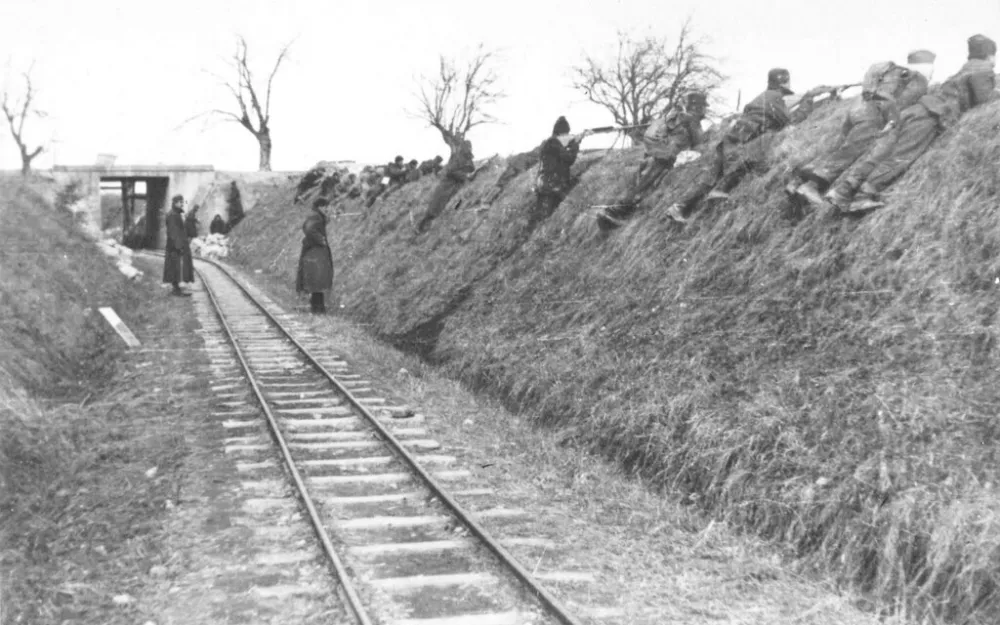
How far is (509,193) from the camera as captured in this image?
18.0m

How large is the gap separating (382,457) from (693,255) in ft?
13.7

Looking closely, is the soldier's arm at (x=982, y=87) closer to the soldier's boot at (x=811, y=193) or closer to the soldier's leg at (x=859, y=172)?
the soldier's leg at (x=859, y=172)

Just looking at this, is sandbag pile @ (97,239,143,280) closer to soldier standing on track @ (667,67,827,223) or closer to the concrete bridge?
the concrete bridge

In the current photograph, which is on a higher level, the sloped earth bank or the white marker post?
the white marker post

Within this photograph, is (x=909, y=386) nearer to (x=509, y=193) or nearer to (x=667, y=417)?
(x=667, y=417)

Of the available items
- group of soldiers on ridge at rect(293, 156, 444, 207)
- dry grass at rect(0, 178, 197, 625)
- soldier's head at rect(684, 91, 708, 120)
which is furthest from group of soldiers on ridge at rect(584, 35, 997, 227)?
group of soldiers on ridge at rect(293, 156, 444, 207)

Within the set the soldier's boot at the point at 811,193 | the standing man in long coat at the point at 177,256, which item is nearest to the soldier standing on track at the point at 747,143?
the soldier's boot at the point at 811,193

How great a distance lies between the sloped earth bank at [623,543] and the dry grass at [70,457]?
48 centimetres

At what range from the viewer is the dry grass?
580 cm

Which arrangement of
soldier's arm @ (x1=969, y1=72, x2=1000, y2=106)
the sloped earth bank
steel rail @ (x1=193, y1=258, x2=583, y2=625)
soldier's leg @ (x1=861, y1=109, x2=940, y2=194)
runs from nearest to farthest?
steel rail @ (x1=193, y1=258, x2=583, y2=625) → the sloped earth bank → soldier's leg @ (x1=861, y1=109, x2=940, y2=194) → soldier's arm @ (x1=969, y1=72, x2=1000, y2=106)

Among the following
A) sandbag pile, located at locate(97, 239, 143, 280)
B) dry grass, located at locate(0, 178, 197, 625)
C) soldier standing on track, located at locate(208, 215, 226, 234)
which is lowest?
dry grass, located at locate(0, 178, 197, 625)

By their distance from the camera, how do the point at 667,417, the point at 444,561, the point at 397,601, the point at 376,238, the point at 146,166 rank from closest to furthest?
the point at 397,601, the point at 444,561, the point at 667,417, the point at 376,238, the point at 146,166

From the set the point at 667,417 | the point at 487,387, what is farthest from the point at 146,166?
the point at 667,417

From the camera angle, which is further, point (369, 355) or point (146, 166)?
point (146, 166)
